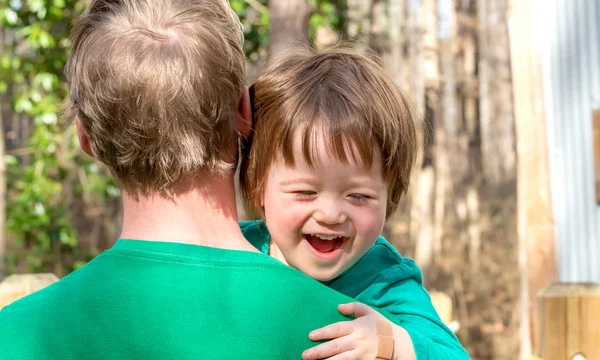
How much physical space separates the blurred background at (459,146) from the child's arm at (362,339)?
2.85ft

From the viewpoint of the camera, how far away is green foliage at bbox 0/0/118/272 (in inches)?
323

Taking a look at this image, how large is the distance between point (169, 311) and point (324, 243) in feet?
2.34

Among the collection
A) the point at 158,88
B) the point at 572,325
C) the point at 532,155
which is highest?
the point at 158,88

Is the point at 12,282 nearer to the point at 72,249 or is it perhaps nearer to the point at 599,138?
the point at 599,138

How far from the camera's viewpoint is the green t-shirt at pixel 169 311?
140 cm

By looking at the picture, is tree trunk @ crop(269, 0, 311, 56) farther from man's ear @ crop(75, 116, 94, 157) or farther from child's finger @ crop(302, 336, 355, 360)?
child's finger @ crop(302, 336, 355, 360)

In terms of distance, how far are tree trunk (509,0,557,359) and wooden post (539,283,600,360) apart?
401 centimetres

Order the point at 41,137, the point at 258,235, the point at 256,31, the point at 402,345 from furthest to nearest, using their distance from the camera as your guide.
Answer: the point at 41,137 → the point at 256,31 → the point at 258,235 → the point at 402,345

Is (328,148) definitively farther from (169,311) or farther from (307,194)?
(169,311)

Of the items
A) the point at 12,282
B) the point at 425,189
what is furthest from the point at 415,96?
the point at 12,282

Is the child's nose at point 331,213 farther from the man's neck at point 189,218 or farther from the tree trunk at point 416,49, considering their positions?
the tree trunk at point 416,49

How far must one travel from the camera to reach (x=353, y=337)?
1.49 meters

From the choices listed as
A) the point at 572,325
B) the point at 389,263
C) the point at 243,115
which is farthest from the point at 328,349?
→ the point at 572,325

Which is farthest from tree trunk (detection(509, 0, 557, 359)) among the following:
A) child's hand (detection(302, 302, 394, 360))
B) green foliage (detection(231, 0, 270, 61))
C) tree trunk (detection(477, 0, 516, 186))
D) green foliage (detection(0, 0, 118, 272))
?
tree trunk (detection(477, 0, 516, 186))
